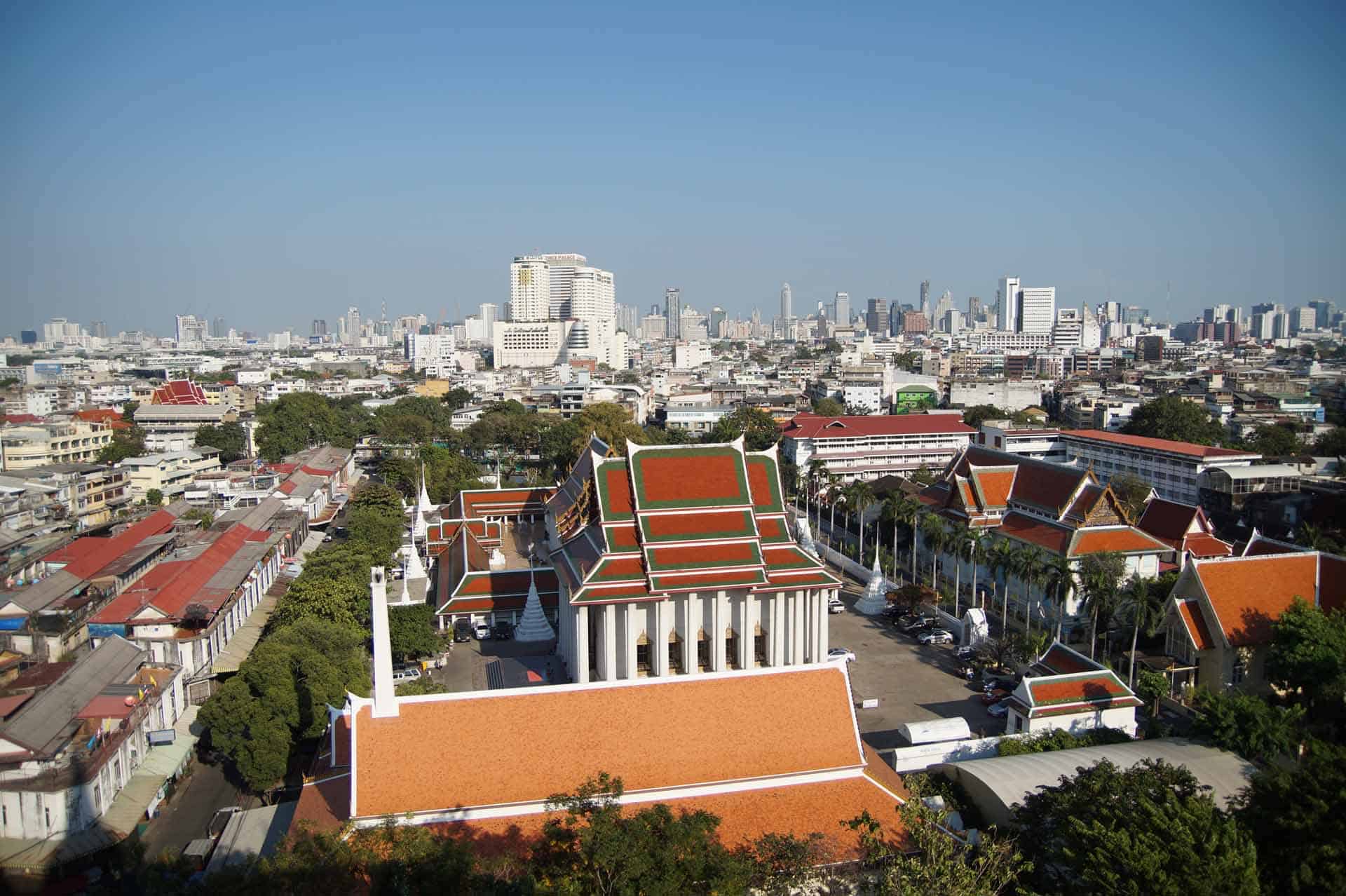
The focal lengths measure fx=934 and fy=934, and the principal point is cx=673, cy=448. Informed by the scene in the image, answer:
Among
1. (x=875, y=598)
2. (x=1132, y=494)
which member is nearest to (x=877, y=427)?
(x=1132, y=494)

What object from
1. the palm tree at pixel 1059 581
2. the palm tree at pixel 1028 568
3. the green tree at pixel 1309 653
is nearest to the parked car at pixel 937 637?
the palm tree at pixel 1028 568

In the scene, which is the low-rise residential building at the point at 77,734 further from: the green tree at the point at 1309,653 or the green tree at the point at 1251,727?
the green tree at the point at 1309,653

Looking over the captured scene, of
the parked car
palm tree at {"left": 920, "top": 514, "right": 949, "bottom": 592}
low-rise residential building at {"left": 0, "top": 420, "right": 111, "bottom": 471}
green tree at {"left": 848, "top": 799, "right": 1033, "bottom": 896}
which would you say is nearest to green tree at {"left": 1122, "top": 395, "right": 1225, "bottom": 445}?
palm tree at {"left": 920, "top": 514, "right": 949, "bottom": 592}

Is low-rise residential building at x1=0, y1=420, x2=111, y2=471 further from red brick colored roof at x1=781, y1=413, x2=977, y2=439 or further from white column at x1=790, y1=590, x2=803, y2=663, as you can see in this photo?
white column at x1=790, y1=590, x2=803, y2=663

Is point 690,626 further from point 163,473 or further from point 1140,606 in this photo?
point 163,473

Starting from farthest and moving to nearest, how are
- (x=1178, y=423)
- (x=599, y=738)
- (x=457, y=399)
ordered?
(x=457, y=399), (x=1178, y=423), (x=599, y=738)

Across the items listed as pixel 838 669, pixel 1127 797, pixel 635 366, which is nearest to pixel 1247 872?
pixel 1127 797

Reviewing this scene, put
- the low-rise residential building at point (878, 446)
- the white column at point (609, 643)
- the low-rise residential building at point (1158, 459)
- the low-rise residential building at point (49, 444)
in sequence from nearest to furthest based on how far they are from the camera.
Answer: the white column at point (609, 643) < the low-rise residential building at point (1158, 459) < the low-rise residential building at point (49, 444) < the low-rise residential building at point (878, 446)
